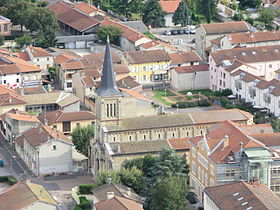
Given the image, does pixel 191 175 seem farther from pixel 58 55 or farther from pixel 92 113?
pixel 58 55

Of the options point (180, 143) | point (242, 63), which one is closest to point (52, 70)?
point (242, 63)

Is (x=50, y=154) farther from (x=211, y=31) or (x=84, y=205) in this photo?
(x=211, y=31)

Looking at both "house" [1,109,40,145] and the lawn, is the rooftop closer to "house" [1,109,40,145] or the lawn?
the lawn

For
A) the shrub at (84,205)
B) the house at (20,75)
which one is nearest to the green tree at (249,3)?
the house at (20,75)

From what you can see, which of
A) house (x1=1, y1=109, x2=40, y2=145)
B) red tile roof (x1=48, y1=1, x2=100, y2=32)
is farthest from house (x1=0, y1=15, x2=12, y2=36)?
house (x1=1, y1=109, x2=40, y2=145)

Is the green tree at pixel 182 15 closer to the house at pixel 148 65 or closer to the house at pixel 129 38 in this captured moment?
the house at pixel 129 38
